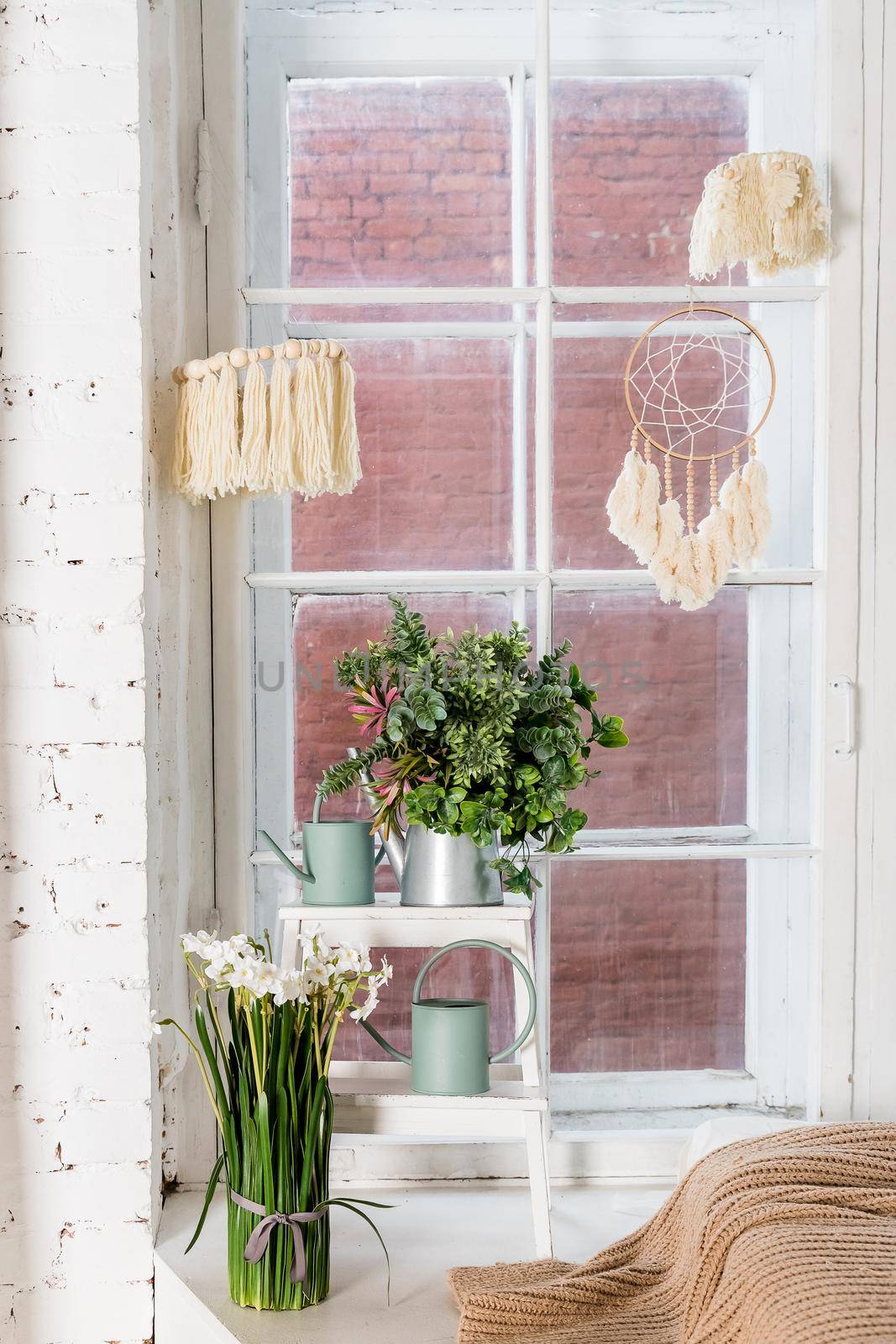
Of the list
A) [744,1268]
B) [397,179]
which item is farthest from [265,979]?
[397,179]

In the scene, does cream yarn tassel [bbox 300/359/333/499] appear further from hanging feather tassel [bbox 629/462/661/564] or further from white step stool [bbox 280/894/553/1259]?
white step stool [bbox 280/894/553/1259]

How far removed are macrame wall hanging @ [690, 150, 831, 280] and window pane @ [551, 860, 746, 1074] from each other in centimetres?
90

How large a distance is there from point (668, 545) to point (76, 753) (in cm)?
86

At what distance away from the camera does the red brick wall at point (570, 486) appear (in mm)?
1705

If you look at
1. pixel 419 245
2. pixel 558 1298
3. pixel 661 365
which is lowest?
pixel 558 1298

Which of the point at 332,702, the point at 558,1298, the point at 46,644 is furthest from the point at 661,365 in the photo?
the point at 558,1298

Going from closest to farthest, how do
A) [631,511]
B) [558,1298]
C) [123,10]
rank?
[558,1298] < [123,10] < [631,511]

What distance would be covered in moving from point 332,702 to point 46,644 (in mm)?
443

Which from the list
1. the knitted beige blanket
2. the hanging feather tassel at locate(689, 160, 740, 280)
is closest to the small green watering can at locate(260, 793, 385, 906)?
the knitted beige blanket

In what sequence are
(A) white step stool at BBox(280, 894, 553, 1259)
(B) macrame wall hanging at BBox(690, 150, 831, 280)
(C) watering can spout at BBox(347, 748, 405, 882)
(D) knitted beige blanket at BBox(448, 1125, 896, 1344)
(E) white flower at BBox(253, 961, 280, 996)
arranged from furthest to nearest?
(B) macrame wall hanging at BBox(690, 150, 831, 280) < (C) watering can spout at BBox(347, 748, 405, 882) < (A) white step stool at BBox(280, 894, 553, 1259) < (E) white flower at BBox(253, 961, 280, 996) < (D) knitted beige blanket at BBox(448, 1125, 896, 1344)

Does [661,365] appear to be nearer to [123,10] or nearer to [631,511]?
[631,511]

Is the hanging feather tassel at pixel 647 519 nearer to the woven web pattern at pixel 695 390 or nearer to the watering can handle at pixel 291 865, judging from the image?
the woven web pattern at pixel 695 390

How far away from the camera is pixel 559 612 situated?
5.67ft

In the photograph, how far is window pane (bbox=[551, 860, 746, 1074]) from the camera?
1724mm
